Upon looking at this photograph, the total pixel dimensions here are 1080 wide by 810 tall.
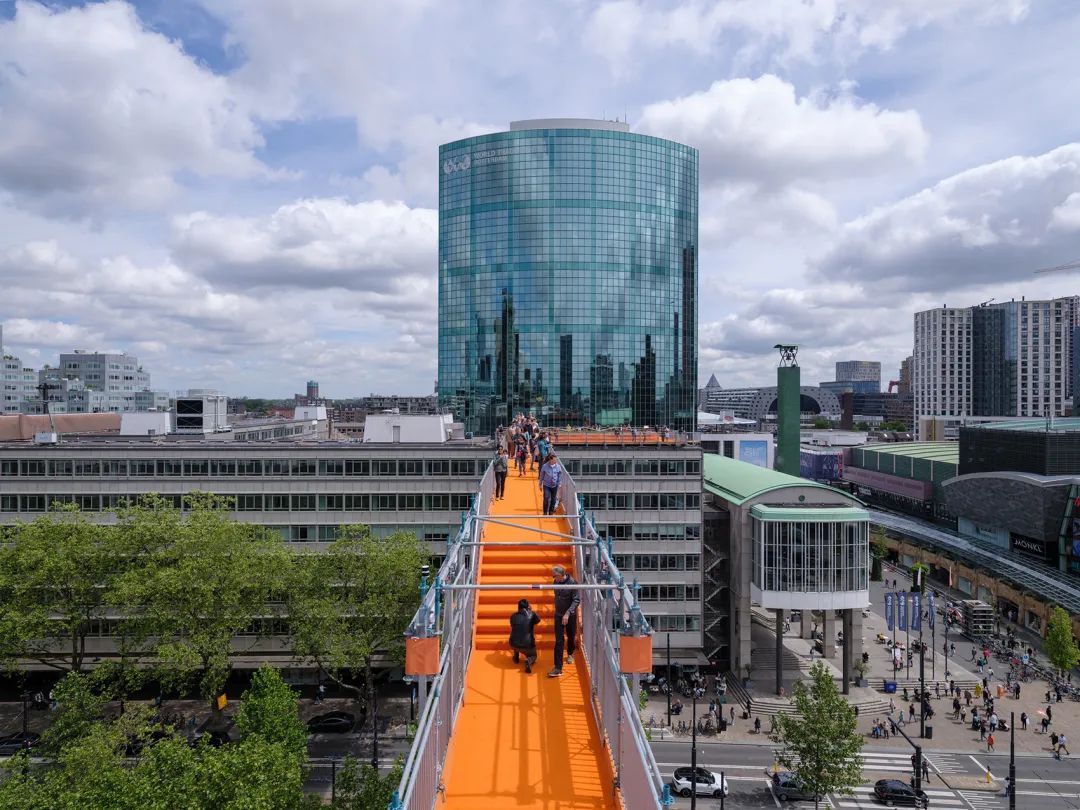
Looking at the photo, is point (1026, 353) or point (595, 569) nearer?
point (595, 569)

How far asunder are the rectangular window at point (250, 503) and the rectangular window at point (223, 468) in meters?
1.82

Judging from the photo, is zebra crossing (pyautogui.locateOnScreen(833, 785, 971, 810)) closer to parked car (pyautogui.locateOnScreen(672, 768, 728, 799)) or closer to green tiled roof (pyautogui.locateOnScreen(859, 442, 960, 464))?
parked car (pyautogui.locateOnScreen(672, 768, 728, 799))

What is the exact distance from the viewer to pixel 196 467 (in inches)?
1818

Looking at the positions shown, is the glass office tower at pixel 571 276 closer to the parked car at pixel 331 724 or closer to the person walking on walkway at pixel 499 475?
the parked car at pixel 331 724

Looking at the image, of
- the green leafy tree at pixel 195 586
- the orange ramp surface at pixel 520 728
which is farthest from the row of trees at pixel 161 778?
the orange ramp surface at pixel 520 728

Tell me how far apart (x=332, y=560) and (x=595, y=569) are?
26.9 metres

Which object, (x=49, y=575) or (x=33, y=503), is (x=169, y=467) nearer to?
(x=33, y=503)

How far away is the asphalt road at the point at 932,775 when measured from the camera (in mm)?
32469

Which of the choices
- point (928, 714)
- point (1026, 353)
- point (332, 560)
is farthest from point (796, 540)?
point (1026, 353)

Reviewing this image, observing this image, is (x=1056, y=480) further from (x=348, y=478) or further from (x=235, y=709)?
(x=235, y=709)

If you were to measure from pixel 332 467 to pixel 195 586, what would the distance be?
16.3 meters

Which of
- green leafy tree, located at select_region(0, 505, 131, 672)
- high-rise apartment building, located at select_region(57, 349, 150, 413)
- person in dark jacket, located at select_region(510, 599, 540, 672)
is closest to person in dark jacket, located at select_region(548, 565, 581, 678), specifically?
person in dark jacket, located at select_region(510, 599, 540, 672)

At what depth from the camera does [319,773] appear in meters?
34.4

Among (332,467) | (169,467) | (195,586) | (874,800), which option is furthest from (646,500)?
(169,467)
